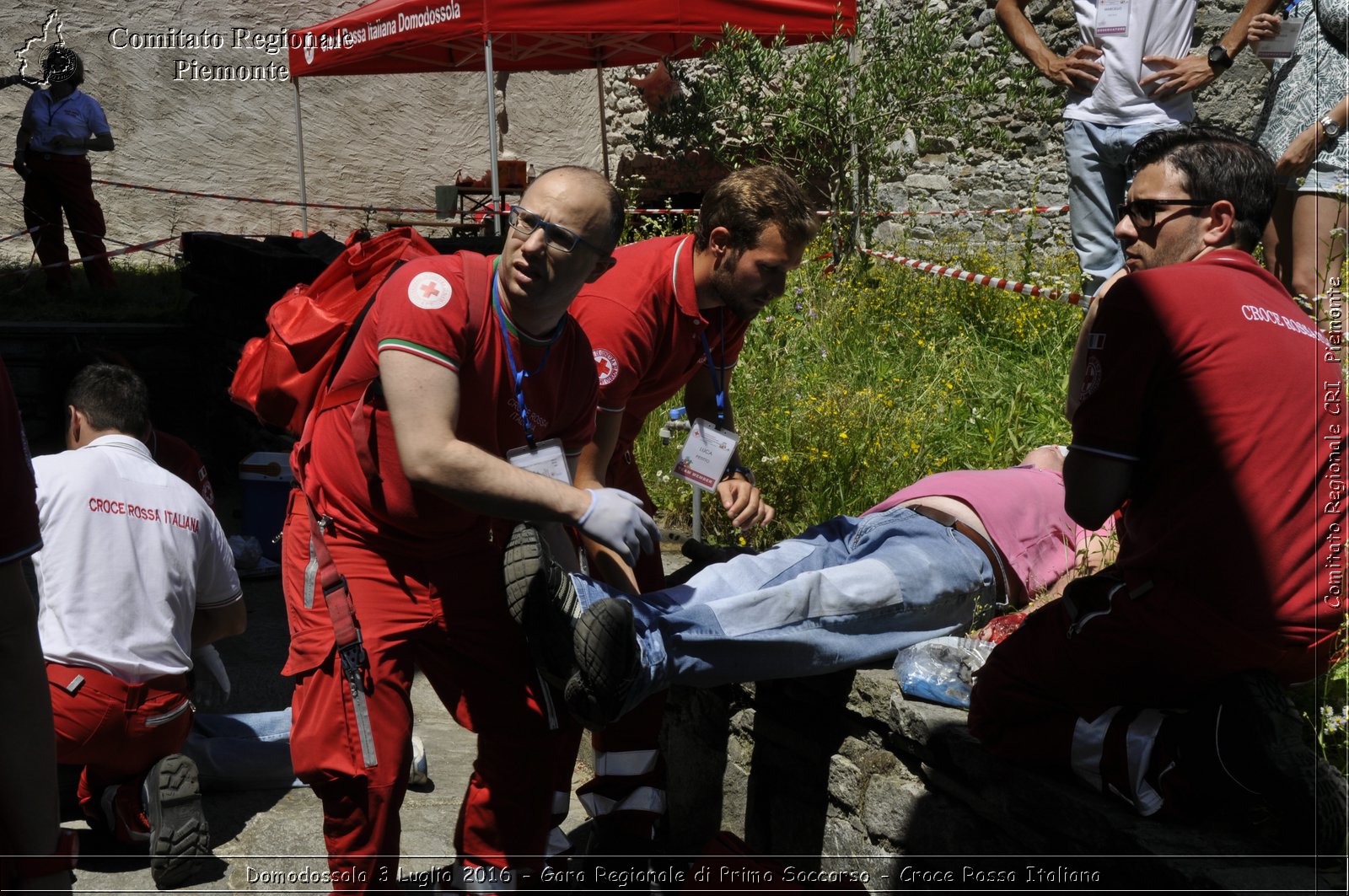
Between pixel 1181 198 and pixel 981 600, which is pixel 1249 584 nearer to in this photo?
pixel 1181 198

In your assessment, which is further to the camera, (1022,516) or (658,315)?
(1022,516)

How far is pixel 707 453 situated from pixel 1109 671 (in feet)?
4.53

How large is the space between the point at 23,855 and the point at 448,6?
8.15 meters

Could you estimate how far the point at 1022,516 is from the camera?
3523mm

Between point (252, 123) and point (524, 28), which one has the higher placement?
point (524, 28)

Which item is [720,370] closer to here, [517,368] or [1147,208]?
[517,368]

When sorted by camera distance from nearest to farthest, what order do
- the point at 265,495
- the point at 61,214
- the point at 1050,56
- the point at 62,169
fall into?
the point at 1050,56, the point at 265,495, the point at 62,169, the point at 61,214

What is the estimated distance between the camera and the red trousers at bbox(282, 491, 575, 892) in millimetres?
2475

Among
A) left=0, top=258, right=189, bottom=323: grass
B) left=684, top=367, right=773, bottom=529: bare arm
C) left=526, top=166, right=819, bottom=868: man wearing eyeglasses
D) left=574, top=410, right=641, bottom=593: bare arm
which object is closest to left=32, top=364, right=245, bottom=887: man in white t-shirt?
left=526, top=166, right=819, bottom=868: man wearing eyeglasses

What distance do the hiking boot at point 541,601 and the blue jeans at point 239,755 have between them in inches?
61.0

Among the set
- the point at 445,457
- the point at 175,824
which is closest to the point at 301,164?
the point at 175,824

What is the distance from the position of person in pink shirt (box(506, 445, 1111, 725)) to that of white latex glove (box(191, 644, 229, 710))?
1601mm

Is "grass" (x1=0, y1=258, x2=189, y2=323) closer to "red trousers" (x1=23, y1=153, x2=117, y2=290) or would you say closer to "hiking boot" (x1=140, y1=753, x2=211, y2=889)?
"red trousers" (x1=23, y1=153, x2=117, y2=290)

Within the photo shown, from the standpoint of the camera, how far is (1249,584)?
2238 millimetres
